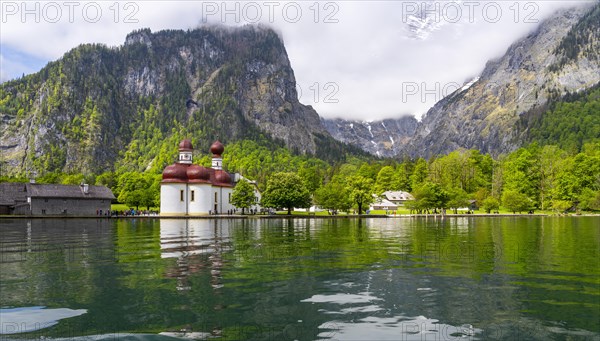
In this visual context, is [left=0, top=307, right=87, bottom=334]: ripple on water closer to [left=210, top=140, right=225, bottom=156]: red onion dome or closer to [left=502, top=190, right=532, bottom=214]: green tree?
[left=210, top=140, right=225, bottom=156]: red onion dome

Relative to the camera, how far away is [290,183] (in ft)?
362

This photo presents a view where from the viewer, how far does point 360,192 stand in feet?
372

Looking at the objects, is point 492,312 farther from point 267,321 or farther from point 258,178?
point 258,178

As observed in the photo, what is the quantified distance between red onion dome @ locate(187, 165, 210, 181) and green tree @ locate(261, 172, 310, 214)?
15.8 meters

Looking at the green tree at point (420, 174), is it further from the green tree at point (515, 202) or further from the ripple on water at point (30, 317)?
the ripple on water at point (30, 317)

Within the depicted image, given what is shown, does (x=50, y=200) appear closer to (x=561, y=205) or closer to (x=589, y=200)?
(x=561, y=205)

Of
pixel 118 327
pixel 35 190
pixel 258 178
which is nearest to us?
pixel 118 327

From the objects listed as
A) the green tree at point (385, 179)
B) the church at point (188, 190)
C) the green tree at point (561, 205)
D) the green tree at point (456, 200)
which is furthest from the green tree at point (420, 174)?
the church at point (188, 190)

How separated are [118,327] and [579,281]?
1634cm

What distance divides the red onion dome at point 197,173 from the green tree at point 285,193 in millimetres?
15797

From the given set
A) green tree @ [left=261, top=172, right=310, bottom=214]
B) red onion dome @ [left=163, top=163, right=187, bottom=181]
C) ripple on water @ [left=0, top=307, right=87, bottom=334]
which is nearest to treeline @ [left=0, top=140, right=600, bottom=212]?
green tree @ [left=261, top=172, right=310, bottom=214]

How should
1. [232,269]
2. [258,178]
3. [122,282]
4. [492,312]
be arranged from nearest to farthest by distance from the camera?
[492,312] < [122,282] < [232,269] < [258,178]

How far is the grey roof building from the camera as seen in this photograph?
104188 mm

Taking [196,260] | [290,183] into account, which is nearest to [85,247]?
[196,260]
